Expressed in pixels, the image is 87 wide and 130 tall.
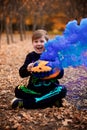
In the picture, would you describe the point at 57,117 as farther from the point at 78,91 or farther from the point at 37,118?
the point at 78,91

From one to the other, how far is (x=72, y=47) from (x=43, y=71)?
549 millimetres

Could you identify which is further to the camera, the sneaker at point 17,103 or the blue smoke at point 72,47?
the sneaker at point 17,103

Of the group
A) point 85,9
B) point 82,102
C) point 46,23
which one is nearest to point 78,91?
point 82,102

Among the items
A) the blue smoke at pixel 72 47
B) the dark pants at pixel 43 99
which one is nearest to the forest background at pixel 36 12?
the dark pants at pixel 43 99

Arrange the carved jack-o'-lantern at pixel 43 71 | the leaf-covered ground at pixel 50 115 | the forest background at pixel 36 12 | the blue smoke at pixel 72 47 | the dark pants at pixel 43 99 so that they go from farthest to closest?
the forest background at pixel 36 12 → the dark pants at pixel 43 99 → the carved jack-o'-lantern at pixel 43 71 → the blue smoke at pixel 72 47 → the leaf-covered ground at pixel 50 115

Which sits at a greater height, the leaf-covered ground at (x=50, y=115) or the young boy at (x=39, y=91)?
the young boy at (x=39, y=91)

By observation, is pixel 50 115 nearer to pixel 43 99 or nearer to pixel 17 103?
pixel 43 99

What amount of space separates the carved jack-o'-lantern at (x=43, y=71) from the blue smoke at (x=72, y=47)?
0.22 m

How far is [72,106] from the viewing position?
468 cm

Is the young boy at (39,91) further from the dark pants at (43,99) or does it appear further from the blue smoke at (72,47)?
the blue smoke at (72,47)

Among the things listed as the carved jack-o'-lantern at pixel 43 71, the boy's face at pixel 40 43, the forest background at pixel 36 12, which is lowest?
the forest background at pixel 36 12

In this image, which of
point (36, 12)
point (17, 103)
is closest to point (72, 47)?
point (17, 103)

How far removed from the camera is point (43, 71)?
4.34m

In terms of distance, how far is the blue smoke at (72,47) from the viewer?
4.04 meters
